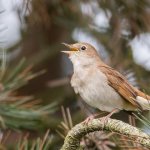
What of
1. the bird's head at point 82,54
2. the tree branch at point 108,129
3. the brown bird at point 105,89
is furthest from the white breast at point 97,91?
the tree branch at point 108,129

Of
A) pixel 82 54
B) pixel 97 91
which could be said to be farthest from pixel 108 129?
pixel 82 54

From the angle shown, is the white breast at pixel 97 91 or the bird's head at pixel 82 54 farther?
the bird's head at pixel 82 54

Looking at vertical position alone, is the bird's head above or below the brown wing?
above

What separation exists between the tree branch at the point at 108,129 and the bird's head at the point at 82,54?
1566 millimetres

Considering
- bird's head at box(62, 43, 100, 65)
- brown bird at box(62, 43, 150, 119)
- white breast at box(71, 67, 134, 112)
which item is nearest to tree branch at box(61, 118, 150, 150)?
brown bird at box(62, 43, 150, 119)

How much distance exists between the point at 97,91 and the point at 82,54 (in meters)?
0.64

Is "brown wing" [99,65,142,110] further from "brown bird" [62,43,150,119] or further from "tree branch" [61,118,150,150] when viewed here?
"tree branch" [61,118,150,150]

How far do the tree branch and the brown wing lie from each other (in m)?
1.00

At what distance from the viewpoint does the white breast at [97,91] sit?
376cm

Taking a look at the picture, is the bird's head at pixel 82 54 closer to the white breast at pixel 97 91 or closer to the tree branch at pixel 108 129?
the white breast at pixel 97 91

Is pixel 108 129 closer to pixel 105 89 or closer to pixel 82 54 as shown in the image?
pixel 105 89

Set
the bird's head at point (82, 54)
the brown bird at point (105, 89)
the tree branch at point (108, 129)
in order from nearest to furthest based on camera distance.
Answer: the tree branch at point (108, 129), the brown bird at point (105, 89), the bird's head at point (82, 54)

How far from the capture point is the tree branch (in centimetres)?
237

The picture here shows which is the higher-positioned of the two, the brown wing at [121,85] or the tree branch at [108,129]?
the tree branch at [108,129]
